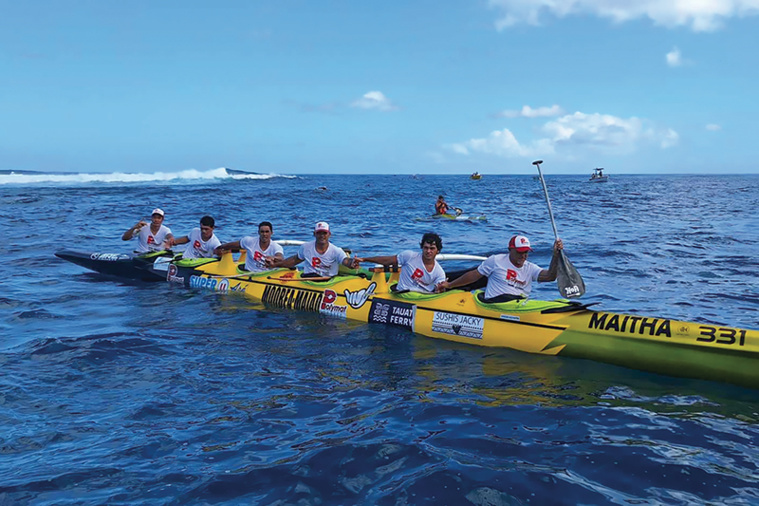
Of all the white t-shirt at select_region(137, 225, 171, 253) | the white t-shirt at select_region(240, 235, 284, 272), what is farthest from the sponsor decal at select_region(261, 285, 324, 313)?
the white t-shirt at select_region(137, 225, 171, 253)

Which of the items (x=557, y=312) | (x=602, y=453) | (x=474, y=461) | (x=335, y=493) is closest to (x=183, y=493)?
(x=335, y=493)

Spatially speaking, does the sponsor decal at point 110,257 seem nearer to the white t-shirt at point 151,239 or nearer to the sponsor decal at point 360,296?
the white t-shirt at point 151,239

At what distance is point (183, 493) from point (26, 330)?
21.8ft

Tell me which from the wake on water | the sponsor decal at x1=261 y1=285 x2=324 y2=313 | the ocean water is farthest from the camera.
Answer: the wake on water

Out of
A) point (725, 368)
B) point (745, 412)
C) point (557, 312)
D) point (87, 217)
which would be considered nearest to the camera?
point (745, 412)

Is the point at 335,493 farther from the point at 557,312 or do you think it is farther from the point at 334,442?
the point at 557,312

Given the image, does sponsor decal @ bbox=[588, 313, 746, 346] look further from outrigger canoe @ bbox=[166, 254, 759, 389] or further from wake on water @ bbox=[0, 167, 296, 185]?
wake on water @ bbox=[0, 167, 296, 185]

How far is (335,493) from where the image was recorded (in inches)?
196

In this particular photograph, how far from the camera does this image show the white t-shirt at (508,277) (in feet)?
30.5

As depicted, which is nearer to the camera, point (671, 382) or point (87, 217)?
point (671, 382)

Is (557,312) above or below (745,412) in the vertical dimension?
above

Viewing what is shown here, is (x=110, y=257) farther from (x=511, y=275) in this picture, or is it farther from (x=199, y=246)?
(x=511, y=275)

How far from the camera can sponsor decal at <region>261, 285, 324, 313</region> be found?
1126 cm

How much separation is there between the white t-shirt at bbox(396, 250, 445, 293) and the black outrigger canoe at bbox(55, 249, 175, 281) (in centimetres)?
685
